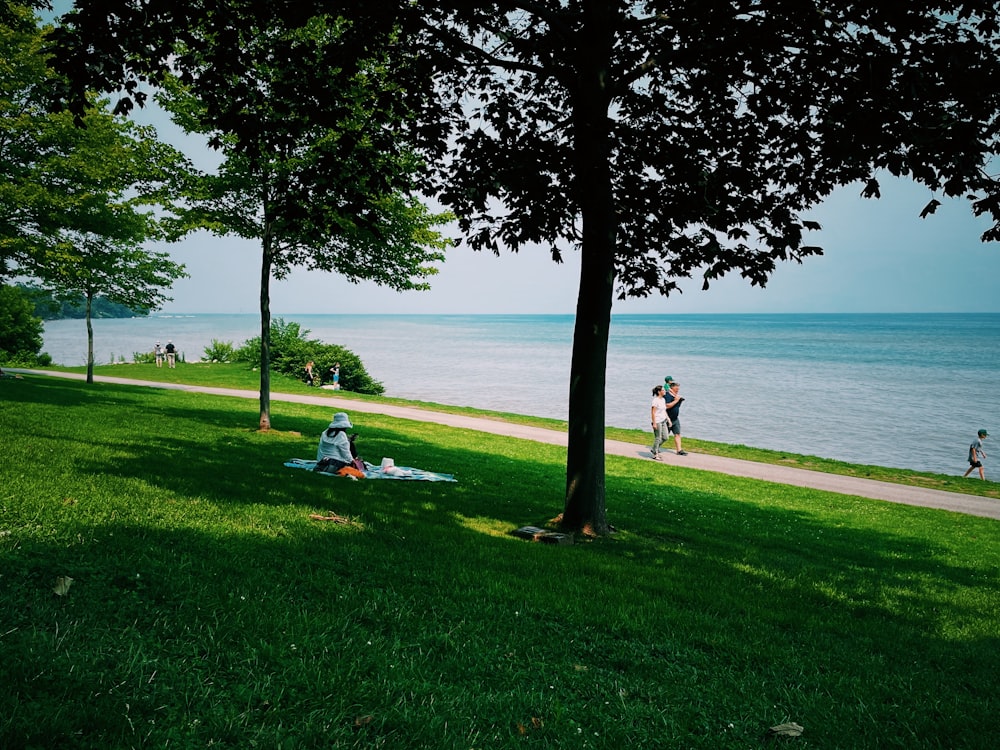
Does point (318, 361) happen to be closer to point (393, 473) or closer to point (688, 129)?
point (393, 473)

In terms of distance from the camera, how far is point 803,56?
6996 mm

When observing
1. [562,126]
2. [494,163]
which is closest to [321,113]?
[494,163]

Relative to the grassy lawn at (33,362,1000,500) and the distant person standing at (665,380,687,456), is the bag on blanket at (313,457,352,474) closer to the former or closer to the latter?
the distant person standing at (665,380,687,456)

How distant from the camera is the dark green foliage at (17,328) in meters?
37.9

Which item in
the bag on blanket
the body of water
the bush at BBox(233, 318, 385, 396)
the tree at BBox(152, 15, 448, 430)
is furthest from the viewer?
the bush at BBox(233, 318, 385, 396)

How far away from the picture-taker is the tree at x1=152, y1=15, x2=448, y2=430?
6.36 m

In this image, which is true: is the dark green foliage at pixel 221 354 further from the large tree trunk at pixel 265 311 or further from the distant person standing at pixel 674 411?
the distant person standing at pixel 674 411

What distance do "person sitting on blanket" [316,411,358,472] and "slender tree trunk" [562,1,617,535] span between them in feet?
14.0

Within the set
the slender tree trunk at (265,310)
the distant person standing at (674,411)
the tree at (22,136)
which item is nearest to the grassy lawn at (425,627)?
the slender tree trunk at (265,310)

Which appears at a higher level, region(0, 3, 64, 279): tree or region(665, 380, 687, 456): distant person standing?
region(0, 3, 64, 279): tree

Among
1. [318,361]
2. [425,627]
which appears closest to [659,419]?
[425,627]

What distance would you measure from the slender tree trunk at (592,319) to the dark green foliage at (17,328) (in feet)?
134

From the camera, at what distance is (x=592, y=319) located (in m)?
8.07

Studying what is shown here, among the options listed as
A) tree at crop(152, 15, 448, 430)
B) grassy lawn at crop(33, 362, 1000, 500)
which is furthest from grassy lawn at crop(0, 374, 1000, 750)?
grassy lawn at crop(33, 362, 1000, 500)
